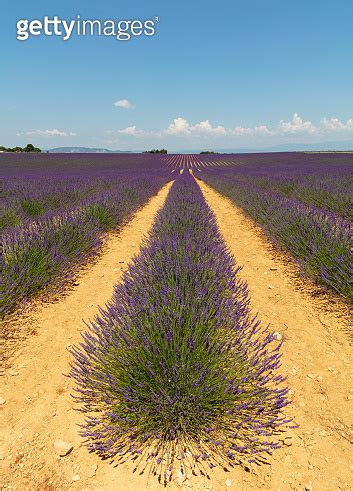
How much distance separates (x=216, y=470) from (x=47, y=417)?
97 cm

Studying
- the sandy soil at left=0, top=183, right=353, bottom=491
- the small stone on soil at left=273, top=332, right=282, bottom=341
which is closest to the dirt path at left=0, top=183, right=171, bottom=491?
the sandy soil at left=0, top=183, right=353, bottom=491

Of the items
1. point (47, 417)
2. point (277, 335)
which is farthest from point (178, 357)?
point (277, 335)

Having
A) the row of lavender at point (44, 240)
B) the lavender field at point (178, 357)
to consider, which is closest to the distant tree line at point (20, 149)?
the row of lavender at point (44, 240)

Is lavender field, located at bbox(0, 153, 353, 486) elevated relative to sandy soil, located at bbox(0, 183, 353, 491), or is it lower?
elevated

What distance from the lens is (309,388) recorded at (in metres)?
1.79

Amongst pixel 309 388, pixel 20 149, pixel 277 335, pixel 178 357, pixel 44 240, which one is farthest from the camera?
pixel 20 149

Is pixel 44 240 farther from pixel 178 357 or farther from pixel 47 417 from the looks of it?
pixel 178 357

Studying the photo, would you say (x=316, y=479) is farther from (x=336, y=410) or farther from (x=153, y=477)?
(x=153, y=477)

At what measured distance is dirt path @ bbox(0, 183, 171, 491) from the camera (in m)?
1.27

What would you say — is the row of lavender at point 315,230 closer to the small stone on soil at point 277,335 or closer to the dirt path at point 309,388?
the dirt path at point 309,388

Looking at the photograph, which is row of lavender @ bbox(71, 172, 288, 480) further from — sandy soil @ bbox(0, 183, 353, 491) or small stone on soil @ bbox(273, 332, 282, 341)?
small stone on soil @ bbox(273, 332, 282, 341)

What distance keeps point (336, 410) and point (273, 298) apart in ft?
4.96

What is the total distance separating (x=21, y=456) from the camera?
4.51ft

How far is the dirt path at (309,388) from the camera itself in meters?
1.27
